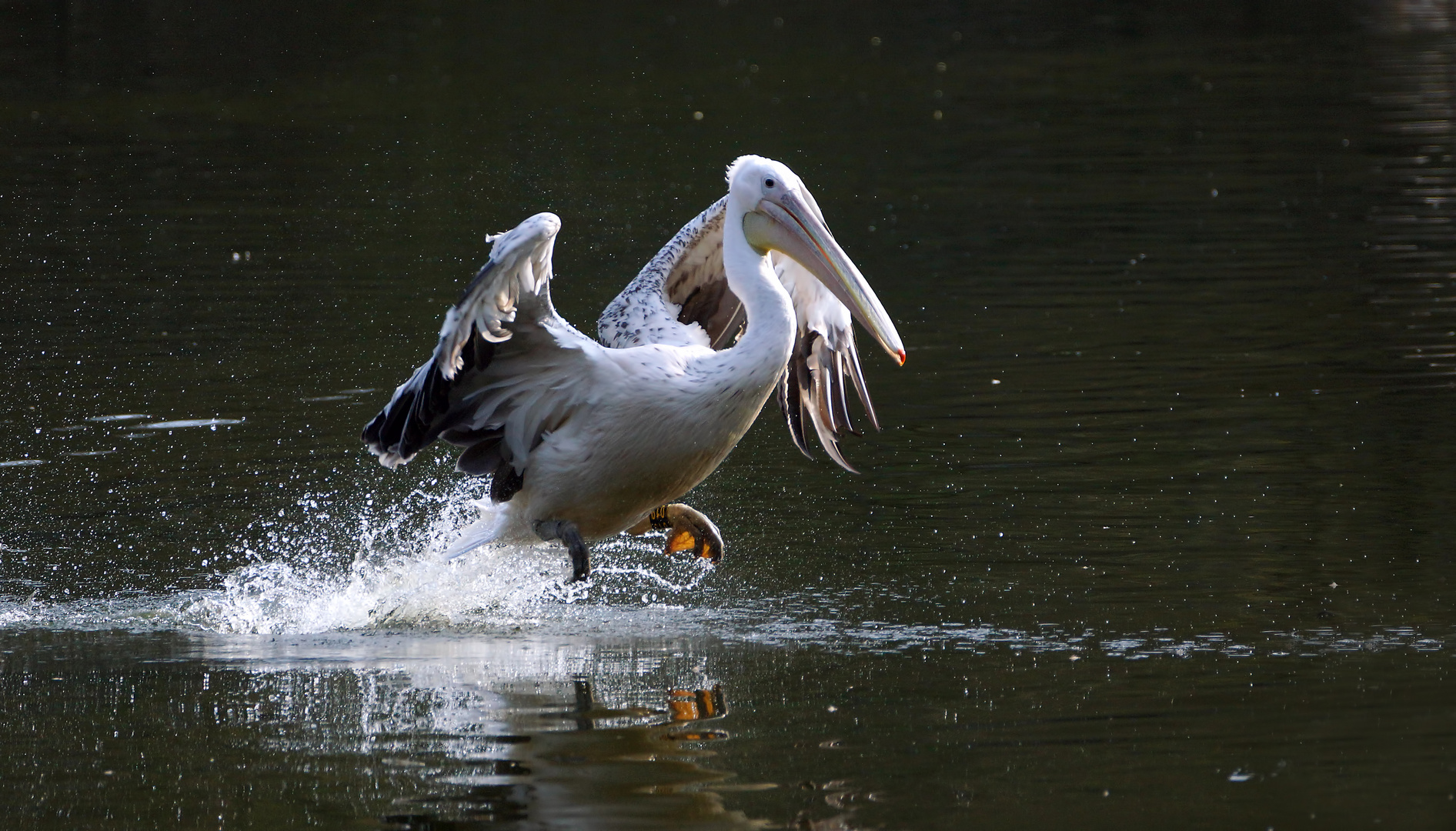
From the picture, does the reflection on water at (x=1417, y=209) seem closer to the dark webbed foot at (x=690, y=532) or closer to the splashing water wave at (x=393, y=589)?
the dark webbed foot at (x=690, y=532)

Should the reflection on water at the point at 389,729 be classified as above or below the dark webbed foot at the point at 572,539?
below

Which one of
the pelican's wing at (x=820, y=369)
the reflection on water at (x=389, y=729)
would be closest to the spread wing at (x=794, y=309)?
the pelican's wing at (x=820, y=369)

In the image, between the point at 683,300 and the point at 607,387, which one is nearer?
the point at 607,387

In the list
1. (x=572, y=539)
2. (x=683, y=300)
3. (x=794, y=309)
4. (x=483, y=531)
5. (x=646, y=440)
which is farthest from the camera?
(x=683, y=300)

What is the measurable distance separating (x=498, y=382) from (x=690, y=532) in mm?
1038

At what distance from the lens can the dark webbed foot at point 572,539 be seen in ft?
23.1

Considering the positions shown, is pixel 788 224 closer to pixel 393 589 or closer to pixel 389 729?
pixel 393 589

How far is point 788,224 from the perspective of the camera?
283 inches

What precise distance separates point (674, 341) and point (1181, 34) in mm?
26418

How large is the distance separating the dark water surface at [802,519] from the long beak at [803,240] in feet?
3.77

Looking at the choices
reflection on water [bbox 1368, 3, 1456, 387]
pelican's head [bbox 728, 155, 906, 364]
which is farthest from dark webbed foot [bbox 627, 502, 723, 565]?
reflection on water [bbox 1368, 3, 1456, 387]

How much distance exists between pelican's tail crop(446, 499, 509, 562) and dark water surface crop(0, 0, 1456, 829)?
7.1 inches

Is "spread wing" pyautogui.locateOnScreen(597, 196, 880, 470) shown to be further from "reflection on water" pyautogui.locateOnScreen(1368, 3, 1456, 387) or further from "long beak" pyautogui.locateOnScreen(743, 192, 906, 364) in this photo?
Answer: "reflection on water" pyautogui.locateOnScreen(1368, 3, 1456, 387)

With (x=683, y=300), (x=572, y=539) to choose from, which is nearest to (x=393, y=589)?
(x=572, y=539)
